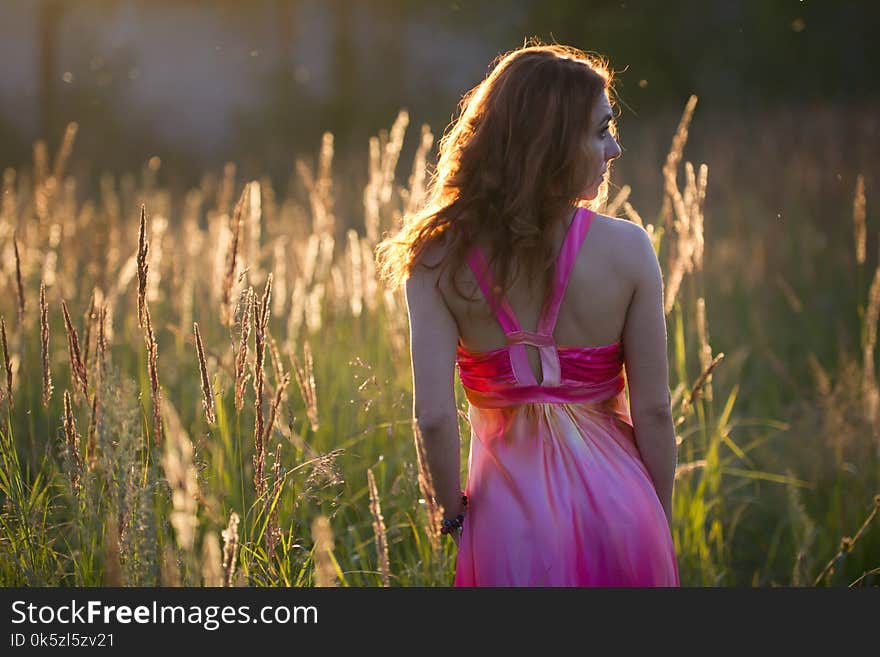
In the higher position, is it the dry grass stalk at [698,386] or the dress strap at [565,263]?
the dress strap at [565,263]

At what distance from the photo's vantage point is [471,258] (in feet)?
5.32

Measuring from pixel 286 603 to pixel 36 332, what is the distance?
2.16 meters

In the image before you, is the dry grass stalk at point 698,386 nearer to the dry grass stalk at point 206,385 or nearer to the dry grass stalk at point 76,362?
the dry grass stalk at point 206,385

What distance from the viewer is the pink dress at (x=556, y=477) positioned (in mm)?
1630

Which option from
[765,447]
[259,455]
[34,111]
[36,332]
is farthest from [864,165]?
[34,111]

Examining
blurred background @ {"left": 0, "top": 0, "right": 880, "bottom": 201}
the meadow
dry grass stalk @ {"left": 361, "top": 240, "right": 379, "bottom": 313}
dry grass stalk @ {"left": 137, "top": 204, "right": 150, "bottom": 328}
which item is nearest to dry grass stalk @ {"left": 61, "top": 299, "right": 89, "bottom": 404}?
the meadow

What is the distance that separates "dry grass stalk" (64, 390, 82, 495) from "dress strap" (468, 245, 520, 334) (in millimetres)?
741

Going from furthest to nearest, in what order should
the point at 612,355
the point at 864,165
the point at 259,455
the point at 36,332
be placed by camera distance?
the point at 864,165 → the point at 36,332 → the point at 612,355 → the point at 259,455

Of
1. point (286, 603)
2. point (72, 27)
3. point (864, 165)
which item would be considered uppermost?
point (72, 27)

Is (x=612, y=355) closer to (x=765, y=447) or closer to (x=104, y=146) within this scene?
(x=765, y=447)

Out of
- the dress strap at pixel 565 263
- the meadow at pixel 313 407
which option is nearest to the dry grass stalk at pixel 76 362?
the meadow at pixel 313 407

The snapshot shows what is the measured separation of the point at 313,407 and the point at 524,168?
0.70 meters

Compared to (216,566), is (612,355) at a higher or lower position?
higher

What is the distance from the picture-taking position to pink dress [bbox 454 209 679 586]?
163 centimetres
